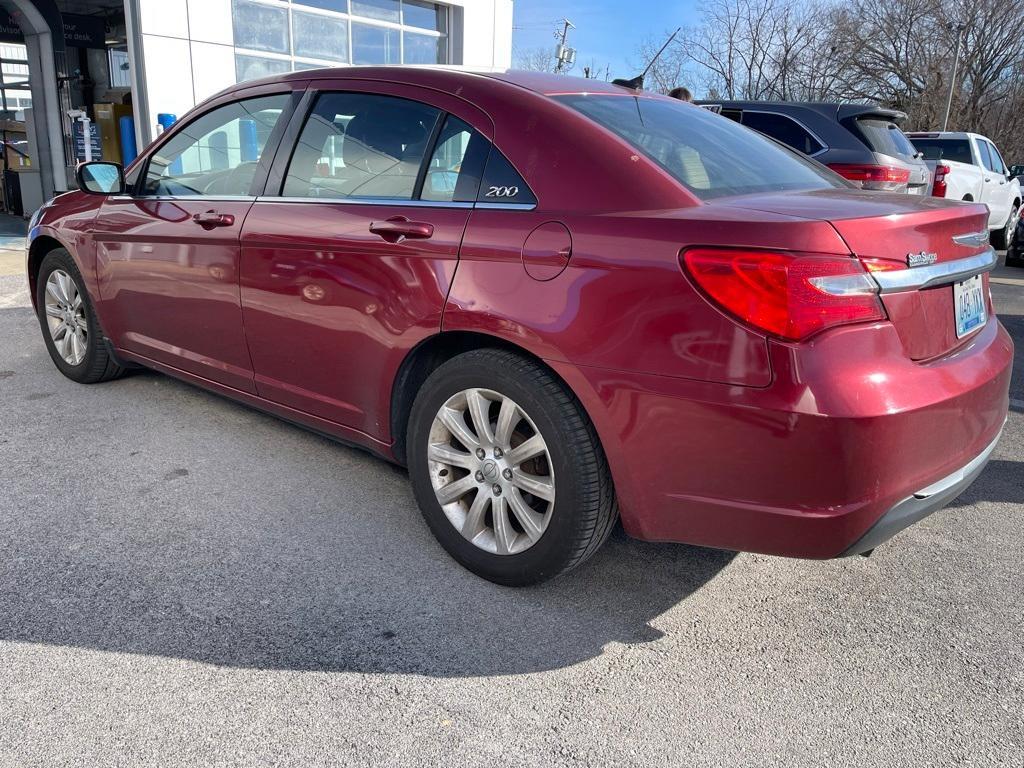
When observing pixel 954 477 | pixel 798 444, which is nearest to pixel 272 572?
pixel 798 444

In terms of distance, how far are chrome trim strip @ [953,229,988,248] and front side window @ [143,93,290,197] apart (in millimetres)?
2594

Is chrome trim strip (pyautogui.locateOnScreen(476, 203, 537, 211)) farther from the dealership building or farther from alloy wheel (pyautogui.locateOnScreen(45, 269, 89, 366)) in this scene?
the dealership building

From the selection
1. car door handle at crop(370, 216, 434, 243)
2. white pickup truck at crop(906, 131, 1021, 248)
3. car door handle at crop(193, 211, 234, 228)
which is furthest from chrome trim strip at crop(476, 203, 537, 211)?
white pickup truck at crop(906, 131, 1021, 248)

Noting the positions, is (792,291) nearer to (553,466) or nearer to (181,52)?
(553,466)

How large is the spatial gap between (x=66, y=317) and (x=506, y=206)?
3389mm

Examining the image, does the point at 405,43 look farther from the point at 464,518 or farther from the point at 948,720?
the point at 948,720

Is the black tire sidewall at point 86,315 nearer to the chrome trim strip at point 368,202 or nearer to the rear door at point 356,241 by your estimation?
the rear door at point 356,241

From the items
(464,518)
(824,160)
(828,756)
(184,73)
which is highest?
A: (184,73)

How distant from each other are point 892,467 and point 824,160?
6.63 m

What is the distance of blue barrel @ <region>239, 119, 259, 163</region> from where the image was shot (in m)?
3.52

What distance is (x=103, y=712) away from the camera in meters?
2.10

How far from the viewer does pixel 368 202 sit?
2967 mm

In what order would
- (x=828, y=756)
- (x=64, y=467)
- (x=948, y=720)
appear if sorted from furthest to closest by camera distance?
(x=64, y=467), (x=948, y=720), (x=828, y=756)

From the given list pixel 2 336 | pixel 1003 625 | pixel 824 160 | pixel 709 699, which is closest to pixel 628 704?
pixel 709 699
